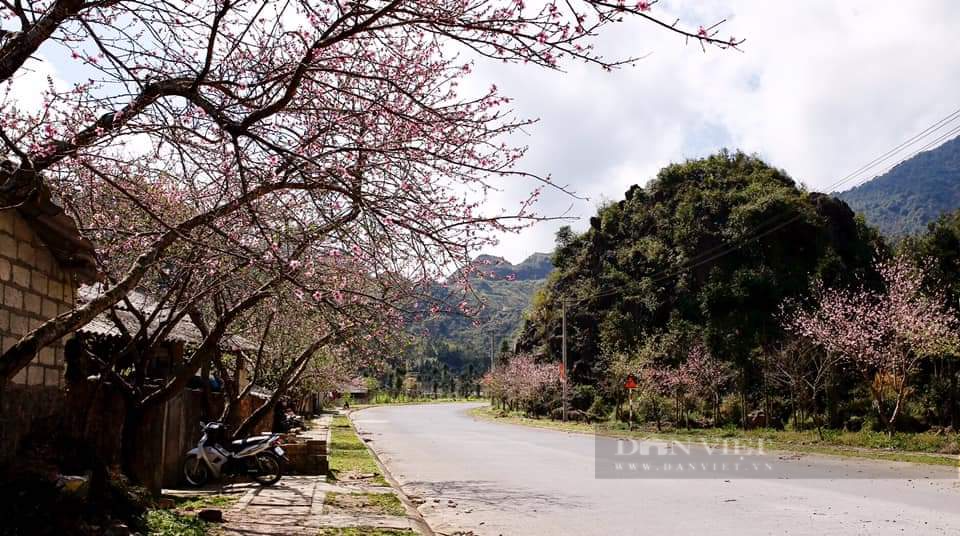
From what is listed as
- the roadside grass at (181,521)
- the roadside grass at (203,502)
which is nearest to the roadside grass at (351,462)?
the roadside grass at (203,502)

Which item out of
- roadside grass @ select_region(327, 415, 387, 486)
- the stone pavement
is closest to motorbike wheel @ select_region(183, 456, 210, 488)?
the stone pavement

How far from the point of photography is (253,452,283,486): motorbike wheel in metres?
14.5

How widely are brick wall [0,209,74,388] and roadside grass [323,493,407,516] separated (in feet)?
13.5

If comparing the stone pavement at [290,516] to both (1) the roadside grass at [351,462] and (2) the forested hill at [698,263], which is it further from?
(2) the forested hill at [698,263]

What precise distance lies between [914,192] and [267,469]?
601ft

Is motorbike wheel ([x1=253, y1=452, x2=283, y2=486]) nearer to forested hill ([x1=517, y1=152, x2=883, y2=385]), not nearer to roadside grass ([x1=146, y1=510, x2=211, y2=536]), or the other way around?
roadside grass ([x1=146, y1=510, x2=211, y2=536])

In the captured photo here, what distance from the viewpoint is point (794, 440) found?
30.3m

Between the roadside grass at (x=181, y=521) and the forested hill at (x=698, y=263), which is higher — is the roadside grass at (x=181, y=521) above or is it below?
below

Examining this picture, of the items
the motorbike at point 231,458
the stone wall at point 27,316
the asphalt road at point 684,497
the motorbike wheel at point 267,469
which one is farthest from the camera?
the motorbike wheel at point 267,469

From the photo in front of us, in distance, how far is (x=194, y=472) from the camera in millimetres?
14281

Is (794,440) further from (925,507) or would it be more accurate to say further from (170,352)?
(170,352)

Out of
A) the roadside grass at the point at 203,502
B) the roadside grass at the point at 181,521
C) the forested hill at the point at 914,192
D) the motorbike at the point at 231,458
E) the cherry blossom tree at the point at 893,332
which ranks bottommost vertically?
the roadside grass at the point at 203,502

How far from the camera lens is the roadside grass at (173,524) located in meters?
8.70

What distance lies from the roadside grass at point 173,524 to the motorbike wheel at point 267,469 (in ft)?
14.4
